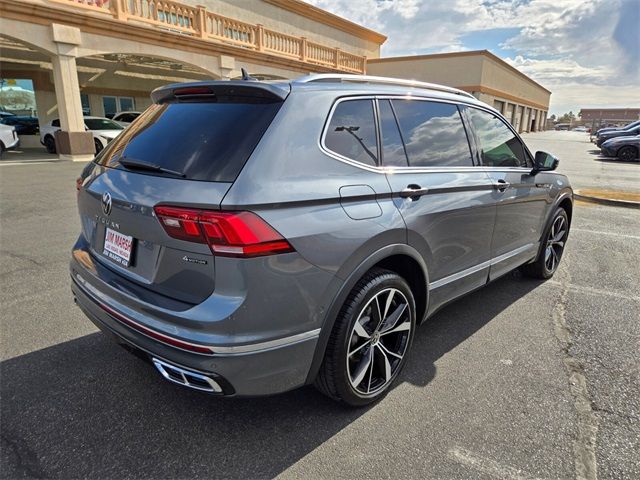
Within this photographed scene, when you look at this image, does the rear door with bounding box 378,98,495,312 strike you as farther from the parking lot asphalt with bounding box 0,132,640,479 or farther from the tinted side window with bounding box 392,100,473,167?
the parking lot asphalt with bounding box 0,132,640,479

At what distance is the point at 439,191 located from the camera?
2.82 metres

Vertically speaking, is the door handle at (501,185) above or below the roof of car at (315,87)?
below

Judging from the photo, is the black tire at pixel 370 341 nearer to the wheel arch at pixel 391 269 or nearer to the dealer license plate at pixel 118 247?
the wheel arch at pixel 391 269

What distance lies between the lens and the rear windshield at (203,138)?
2.01 m

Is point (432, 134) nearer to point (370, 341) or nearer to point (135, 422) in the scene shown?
point (370, 341)

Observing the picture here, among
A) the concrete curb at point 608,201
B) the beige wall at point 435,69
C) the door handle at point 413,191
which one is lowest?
the concrete curb at point 608,201

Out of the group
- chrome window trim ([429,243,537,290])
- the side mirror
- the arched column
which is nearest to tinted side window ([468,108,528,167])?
the side mirror

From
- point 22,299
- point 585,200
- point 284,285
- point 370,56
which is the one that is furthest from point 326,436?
point 370,56

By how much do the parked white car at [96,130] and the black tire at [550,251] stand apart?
15.8 meters

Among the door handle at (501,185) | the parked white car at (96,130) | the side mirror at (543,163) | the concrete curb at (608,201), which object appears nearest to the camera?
the door handle at (501,185)

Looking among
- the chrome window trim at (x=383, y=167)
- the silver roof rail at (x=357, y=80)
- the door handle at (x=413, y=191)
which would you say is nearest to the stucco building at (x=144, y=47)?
the silver roof rail at (x=357, y=80)

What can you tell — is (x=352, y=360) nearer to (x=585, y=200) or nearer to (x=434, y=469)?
(x=434, y=469)

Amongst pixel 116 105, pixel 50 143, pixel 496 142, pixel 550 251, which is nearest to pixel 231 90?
pixel 496 142

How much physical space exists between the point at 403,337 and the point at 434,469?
83 cm
